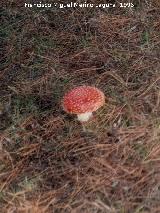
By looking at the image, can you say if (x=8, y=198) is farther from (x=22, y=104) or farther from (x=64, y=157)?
(x=22, y=104)

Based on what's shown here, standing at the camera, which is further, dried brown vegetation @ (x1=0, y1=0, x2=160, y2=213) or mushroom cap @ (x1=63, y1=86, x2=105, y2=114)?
mushroom cap @ (x1=63, y1=86, x2=105, y2=114)

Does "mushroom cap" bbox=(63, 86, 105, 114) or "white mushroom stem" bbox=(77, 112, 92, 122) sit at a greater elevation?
"mushroom cap" bbox=(63, 86, 105, 114)

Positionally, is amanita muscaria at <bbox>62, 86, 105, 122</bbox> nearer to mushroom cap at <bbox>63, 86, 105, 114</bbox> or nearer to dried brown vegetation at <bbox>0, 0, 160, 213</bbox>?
mushroom cap at <bbox>63, 86, 105, 114</bbox>

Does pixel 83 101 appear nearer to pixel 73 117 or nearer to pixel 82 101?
pixel 82 101

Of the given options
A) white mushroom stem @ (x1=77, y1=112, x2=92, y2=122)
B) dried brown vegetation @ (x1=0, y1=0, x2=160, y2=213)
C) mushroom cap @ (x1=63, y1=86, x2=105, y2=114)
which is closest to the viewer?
dried brown vegetation @ (x1=0, y1=0, x2=160, y2=213)

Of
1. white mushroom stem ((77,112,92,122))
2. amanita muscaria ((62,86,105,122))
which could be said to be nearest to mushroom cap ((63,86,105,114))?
amanita muscaria ((62,86,105,122))

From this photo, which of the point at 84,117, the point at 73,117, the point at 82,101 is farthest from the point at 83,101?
the point at 73,117

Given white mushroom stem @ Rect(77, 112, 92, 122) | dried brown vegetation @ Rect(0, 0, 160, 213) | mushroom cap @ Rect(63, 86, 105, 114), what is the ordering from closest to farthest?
dried brown vegetation @ Rect(0, 0, 160, 213)
mushroom cap @ Rect(63, 86, 105, 114)
white mushroom stem @ Rect(77, 112, 92, 122)
